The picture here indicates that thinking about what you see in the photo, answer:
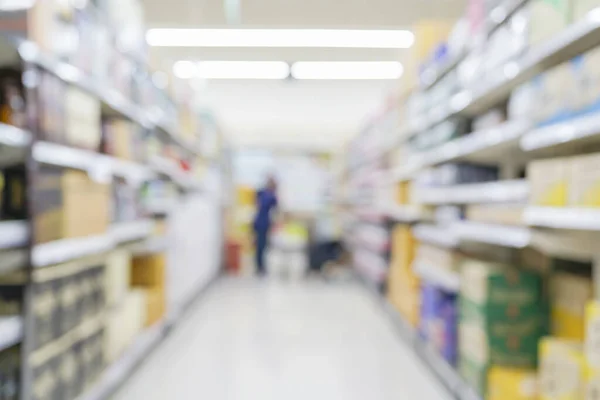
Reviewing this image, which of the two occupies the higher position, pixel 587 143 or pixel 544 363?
pixel 587 143

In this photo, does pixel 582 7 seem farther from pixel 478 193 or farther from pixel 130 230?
pixel 130 230

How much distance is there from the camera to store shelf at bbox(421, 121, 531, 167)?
102 inches

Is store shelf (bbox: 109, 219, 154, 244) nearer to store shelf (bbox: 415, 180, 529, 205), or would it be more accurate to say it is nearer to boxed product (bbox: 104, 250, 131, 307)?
boxed product (bbox: 104, 250, 131, 307)

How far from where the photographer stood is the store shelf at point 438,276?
349 cm

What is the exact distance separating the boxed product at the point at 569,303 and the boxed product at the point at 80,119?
2320 millimetres

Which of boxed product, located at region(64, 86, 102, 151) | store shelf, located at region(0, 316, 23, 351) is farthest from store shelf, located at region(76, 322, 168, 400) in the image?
boxed product, located at region(64, 86, 102, 151)

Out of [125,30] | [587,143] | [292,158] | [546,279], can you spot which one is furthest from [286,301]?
[292,158]

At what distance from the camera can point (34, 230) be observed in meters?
2.27

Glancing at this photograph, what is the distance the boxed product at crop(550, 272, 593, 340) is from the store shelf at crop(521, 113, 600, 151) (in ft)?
1.92

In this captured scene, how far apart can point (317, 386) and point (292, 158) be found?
33.9 ft

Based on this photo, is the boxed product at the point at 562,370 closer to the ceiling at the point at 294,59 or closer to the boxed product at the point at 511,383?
the boxed product at the point at 511,383

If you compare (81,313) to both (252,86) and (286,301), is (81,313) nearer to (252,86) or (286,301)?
(286,301)

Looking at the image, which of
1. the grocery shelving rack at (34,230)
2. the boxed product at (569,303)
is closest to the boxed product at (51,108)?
the grocery shelving rack at (34,230)

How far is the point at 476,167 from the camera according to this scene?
3633mm
